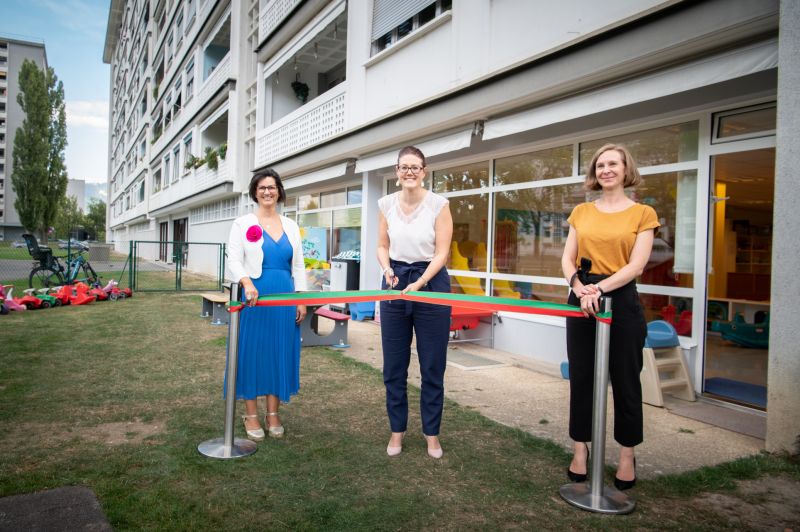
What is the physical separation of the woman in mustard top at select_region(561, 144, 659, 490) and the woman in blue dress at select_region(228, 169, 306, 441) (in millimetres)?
1918

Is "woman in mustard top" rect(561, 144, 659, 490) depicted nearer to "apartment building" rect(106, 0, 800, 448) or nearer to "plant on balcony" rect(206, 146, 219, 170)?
"apartment building" rect(106, 0, 800, 448)

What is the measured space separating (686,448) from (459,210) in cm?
551

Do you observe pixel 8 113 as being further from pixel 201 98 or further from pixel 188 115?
pixel 201 98

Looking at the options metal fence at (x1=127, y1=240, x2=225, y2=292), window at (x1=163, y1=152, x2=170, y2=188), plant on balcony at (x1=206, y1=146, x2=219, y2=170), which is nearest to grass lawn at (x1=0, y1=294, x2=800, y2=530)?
metal fence at (x1=127, y1=240, x2=225, y2=292)

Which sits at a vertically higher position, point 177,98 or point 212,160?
point 177,98

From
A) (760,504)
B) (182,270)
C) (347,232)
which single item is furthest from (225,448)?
(182,270)

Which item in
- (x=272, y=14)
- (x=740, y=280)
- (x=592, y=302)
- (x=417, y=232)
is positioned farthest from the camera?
(x=272, y=14)

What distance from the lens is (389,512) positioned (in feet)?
8.80

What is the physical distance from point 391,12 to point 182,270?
1830 centimetres

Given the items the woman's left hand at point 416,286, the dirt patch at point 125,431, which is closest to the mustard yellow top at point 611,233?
the woman's left hand at point 416,286

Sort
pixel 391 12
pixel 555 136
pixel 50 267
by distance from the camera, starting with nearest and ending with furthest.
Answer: pixel 555 136, pixel 391 12, pixel 50 267

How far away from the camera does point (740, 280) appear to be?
37.6 ft

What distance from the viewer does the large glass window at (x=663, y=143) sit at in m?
5.33

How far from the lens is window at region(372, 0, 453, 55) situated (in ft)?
26.7
